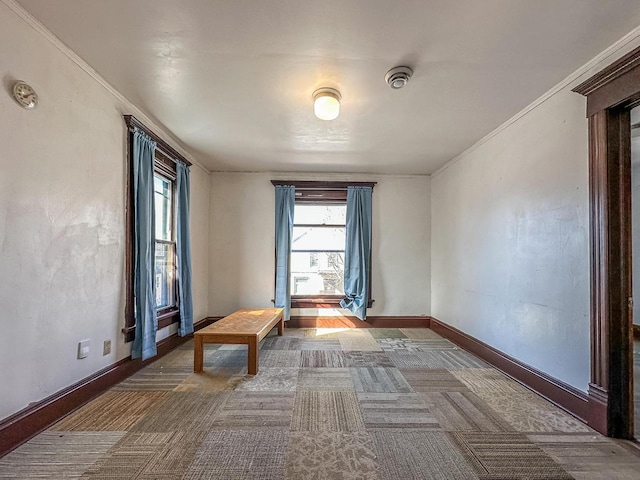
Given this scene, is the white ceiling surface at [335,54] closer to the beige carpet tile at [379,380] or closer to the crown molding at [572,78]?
the crown molding at [572,78]

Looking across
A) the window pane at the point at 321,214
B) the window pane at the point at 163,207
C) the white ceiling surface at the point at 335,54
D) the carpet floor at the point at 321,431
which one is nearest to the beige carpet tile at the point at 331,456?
the carpet floor at the point at 321,431

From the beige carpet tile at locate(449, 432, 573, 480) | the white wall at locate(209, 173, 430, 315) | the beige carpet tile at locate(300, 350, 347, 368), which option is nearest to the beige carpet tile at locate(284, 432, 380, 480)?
the beige carpet tile at locate(449, 432, 573, 480)

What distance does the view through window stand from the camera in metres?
4.78

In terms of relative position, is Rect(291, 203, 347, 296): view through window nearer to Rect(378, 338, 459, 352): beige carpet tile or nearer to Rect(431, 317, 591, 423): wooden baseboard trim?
Rect(378, 338, 459, 352): beige carpet tile

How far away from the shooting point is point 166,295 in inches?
137

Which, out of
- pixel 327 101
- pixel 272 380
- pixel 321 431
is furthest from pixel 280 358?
pixel 327 101

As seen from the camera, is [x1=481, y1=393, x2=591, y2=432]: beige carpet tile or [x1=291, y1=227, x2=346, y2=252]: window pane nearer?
[x1=481, y1=393, x2=591, y2=432]: beige carpet tile

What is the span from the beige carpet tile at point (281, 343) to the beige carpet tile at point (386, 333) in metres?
1.09

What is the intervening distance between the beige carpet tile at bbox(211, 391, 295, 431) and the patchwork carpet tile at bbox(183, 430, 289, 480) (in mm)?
68

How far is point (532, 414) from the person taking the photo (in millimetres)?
2072

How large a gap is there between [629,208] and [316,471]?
237cm

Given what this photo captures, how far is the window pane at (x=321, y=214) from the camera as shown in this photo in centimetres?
482

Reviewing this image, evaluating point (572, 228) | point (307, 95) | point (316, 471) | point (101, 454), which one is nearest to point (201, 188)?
point (307, 95)

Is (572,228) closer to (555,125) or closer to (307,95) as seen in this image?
Answer: (555,125)
